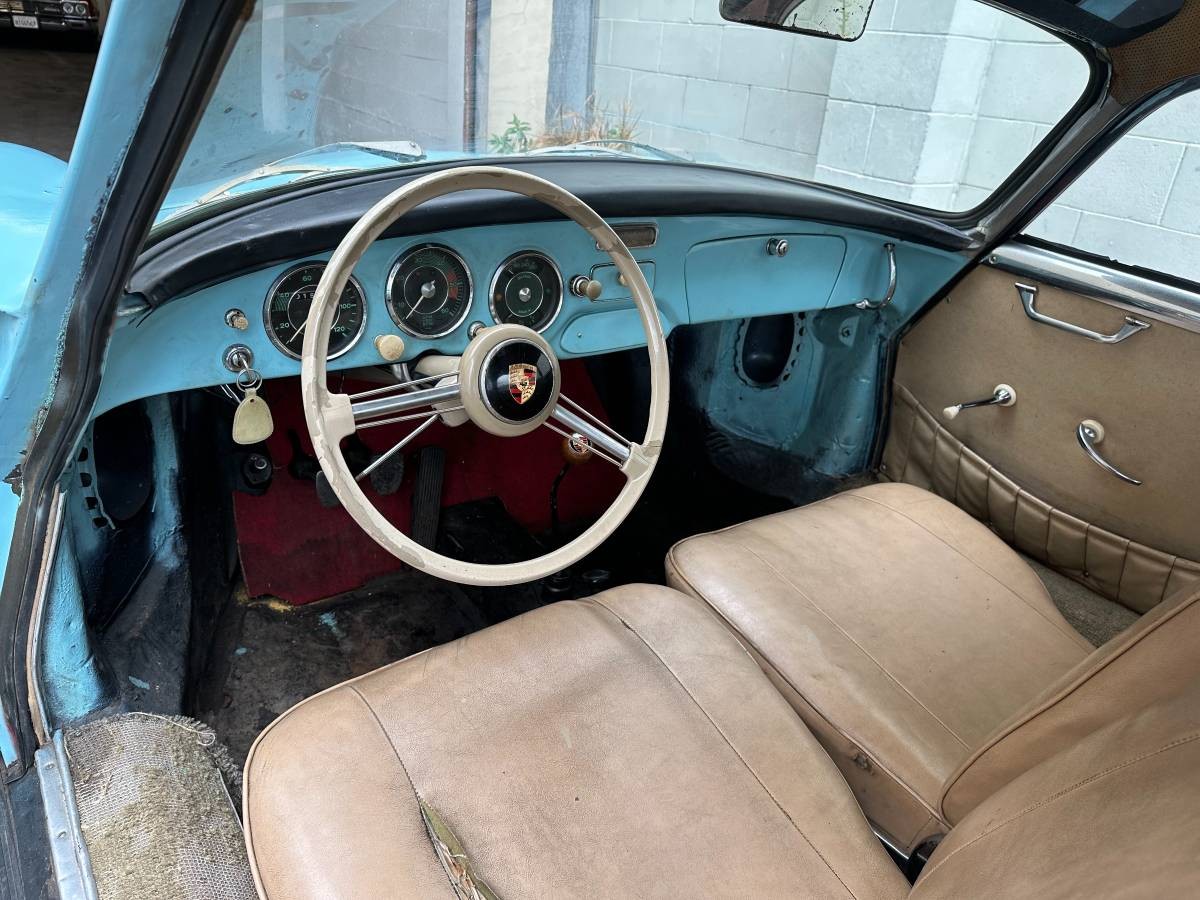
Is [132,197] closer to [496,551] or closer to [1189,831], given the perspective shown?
[1189,831]

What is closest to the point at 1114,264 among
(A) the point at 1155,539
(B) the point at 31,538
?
(A) the point at 1155,539

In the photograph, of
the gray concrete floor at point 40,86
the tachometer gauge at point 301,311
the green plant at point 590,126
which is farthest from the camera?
the gray concrete floor at point 40,86

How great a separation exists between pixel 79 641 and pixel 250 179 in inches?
30.8

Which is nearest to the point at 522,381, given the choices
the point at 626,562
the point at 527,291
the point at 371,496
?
the point at 527,291

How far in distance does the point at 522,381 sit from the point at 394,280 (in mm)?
363

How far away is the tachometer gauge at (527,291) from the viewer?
64.1 inches

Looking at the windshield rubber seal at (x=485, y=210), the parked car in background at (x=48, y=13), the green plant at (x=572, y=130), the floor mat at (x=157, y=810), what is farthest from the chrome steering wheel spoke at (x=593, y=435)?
the parked car in background at (x=48, y=13)

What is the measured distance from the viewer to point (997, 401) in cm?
205

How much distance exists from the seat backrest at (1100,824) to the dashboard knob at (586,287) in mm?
1125

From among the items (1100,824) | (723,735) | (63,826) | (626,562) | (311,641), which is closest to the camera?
(1100,824)

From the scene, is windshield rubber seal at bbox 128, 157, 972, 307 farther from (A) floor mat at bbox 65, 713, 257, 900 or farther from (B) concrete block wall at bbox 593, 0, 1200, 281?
(A) floor mat at bbox 65, 713, 257, 900

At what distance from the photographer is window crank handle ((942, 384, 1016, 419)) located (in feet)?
6.66

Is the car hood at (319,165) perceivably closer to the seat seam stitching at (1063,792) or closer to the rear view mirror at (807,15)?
the rear view mirror at (807,15)

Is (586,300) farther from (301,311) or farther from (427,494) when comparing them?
(427,494)
